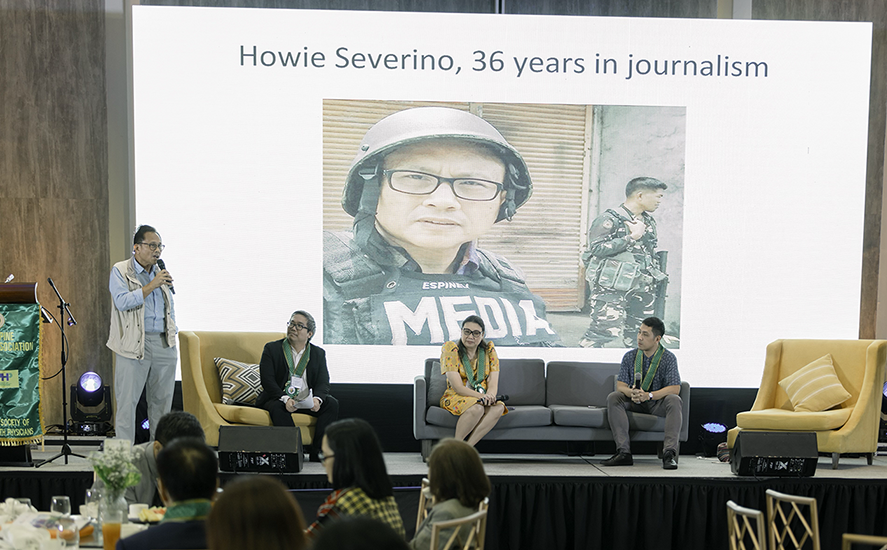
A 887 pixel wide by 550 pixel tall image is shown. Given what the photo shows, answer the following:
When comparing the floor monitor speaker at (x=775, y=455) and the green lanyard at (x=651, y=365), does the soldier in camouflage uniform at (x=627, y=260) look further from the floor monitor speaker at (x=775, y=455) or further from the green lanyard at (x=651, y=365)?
the floor monitor speaker at (x=775, y=455)

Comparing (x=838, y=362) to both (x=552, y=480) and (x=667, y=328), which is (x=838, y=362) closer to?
(x=667, y=328)

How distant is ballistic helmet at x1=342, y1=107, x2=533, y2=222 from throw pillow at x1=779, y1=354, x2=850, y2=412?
103 inches

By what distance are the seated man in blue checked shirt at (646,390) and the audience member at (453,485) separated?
2.98 meters

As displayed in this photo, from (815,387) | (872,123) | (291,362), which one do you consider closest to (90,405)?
(291,362)

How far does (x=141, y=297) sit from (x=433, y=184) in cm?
216

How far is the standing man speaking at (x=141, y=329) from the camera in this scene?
502 centimetres

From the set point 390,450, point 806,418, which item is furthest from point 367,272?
point 806,418

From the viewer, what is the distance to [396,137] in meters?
5.96

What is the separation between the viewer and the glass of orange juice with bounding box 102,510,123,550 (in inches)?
87.9

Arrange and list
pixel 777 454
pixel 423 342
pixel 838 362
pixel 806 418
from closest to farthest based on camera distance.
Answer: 1. pixel 777 454
2. pixel 806 418
3. pixel 838 362
4. pixel 423 342

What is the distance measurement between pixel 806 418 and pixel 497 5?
12.2 ft

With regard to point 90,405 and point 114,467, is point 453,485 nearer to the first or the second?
point 114,467

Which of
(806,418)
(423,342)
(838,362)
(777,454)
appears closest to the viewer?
(777,454)

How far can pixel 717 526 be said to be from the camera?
4648 mm
